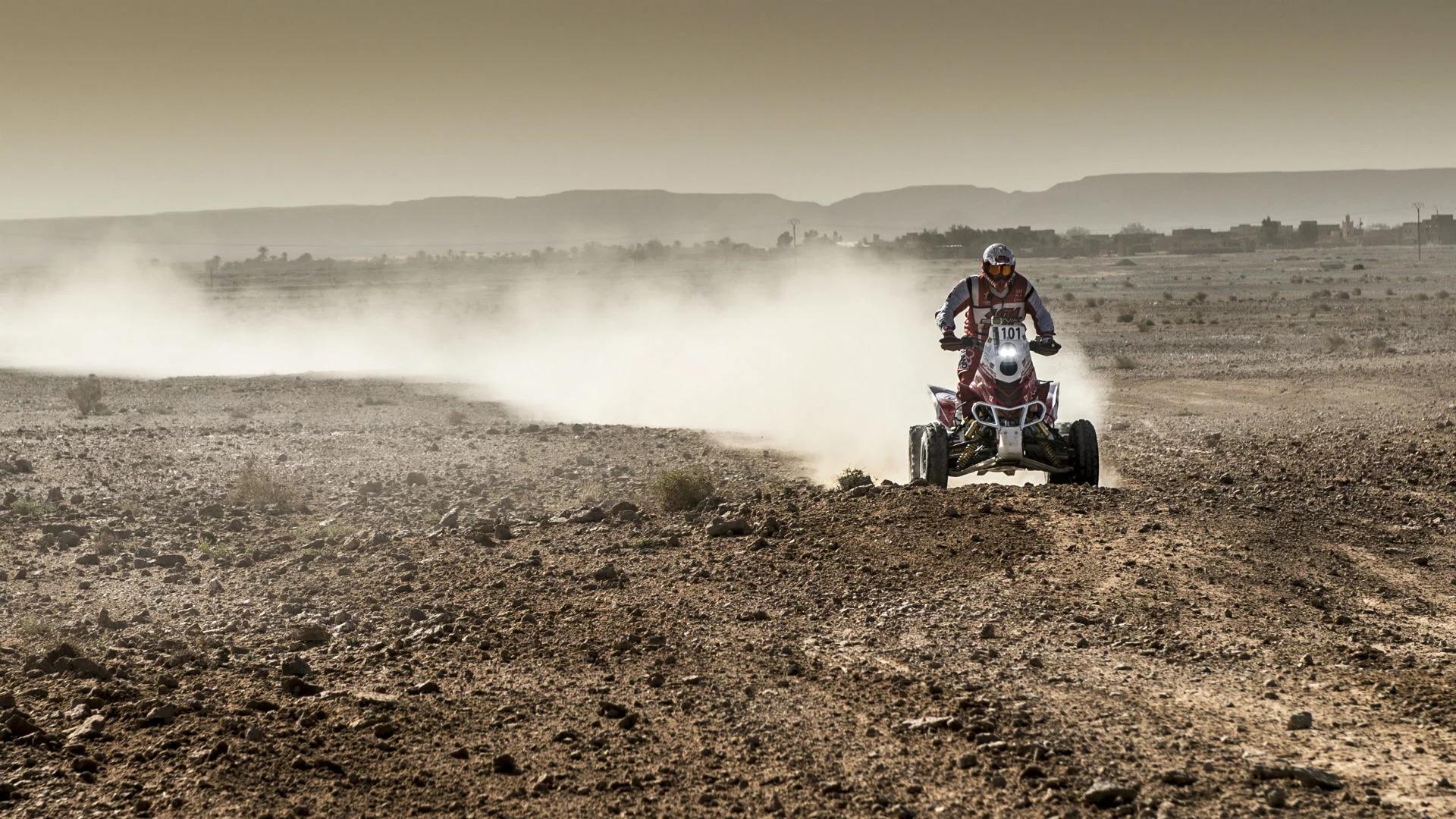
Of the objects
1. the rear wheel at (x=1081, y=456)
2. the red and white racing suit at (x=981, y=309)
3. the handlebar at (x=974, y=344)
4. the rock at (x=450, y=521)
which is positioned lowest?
the rock at (x=450, y=521)

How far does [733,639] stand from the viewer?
30.5ft

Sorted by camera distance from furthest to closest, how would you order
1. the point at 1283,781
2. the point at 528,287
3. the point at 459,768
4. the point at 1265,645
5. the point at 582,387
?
the point at 528,287 < the point at 582,387 < the point at 1265,645 < the point at 459,768 < the point at 1283,781

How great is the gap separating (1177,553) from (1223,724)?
3.58 metres

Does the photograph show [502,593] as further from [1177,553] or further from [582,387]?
[582,387]

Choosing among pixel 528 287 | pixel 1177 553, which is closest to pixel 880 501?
pixel 1177 553

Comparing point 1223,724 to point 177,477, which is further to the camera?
point 177,477

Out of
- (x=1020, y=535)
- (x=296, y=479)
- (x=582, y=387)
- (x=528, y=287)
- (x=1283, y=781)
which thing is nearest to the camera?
(x=1283, y=781)

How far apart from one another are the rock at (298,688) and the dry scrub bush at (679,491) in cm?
660

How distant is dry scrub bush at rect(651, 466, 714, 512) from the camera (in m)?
14.8

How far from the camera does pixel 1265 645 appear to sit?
8633 mm

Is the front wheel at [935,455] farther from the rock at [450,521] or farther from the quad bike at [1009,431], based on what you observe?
the rock at [450,521]

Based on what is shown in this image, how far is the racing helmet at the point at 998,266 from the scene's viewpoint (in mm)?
14180

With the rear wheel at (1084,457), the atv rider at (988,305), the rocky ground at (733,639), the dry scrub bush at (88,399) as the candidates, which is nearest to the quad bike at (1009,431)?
the rear wheel at (1084,457)

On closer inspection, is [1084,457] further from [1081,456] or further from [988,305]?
[988,305]
